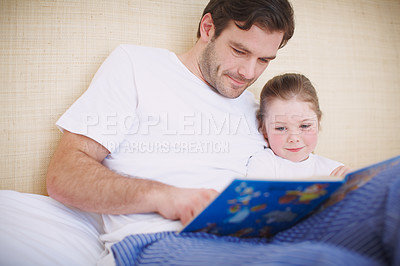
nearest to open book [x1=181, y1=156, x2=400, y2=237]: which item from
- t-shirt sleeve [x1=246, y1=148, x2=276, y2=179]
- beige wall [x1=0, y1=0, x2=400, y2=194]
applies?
t-shirt sleeve [x1=246, y1=148, x2=276, y2=179]

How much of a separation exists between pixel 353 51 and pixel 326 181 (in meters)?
1.25

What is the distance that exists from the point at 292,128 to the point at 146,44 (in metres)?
0.66

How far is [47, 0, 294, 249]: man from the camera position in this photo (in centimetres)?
81

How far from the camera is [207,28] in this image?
1.17 metres

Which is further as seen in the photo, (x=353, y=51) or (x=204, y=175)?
(x=353, y=51)

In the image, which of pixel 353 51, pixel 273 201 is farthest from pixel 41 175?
pixel 353 51

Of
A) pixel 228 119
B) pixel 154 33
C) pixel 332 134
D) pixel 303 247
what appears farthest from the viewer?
pixel 332 134

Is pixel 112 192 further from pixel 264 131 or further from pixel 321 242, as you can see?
pixel 264 131

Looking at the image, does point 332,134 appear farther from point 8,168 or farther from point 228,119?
point 8,168

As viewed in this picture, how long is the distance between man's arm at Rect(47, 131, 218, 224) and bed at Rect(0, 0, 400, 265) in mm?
77

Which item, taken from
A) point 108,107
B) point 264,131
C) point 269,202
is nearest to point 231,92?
point 264,131

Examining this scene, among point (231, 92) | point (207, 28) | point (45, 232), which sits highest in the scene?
point (207, 28)

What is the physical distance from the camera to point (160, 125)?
0.99 m

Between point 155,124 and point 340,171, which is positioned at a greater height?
point 155,124
